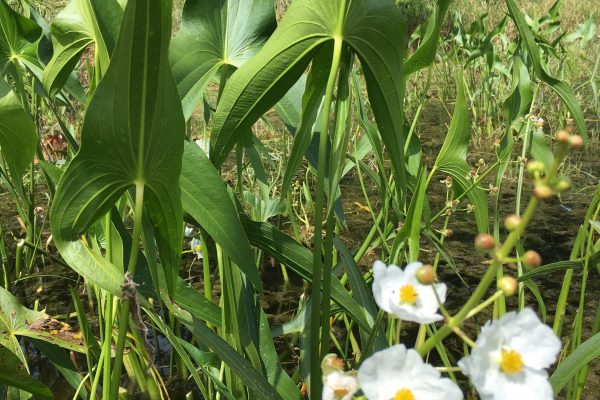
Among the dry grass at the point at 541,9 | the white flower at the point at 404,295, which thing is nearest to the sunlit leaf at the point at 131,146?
the white flower at the point at 404,295

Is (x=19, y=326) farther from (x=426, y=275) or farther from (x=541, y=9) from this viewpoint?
(x=541, y=9)

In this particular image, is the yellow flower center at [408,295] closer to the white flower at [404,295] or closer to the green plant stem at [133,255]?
the white flower at [404,295]

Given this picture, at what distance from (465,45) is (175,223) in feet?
7.55

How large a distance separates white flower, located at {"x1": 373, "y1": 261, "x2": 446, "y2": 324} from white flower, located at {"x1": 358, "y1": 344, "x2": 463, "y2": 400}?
0.13 feet

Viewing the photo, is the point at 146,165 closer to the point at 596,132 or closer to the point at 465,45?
the point at 465,45

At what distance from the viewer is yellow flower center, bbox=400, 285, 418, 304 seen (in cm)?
36

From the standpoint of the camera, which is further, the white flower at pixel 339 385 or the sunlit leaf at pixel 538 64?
the sunlit leaf at pixel 538 64

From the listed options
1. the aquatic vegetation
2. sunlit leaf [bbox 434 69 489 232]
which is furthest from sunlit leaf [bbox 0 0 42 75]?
sunlit leaf [bbox 434 69 489 232]

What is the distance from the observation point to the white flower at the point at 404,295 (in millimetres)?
354

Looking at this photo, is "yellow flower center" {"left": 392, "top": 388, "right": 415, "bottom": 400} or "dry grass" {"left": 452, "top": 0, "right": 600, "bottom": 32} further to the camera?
"dry grass" {"left": 452, "top": 0, "right": 600, "bottom": 32}

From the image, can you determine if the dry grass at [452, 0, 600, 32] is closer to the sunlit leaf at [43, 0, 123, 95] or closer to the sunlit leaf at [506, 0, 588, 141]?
the sunlit leaf at [506, 0, 588, 141]

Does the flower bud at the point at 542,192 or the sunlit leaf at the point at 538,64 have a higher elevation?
the sunlit leaf at the point at 538,64

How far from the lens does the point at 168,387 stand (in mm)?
1196

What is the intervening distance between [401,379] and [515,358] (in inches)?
2.0
